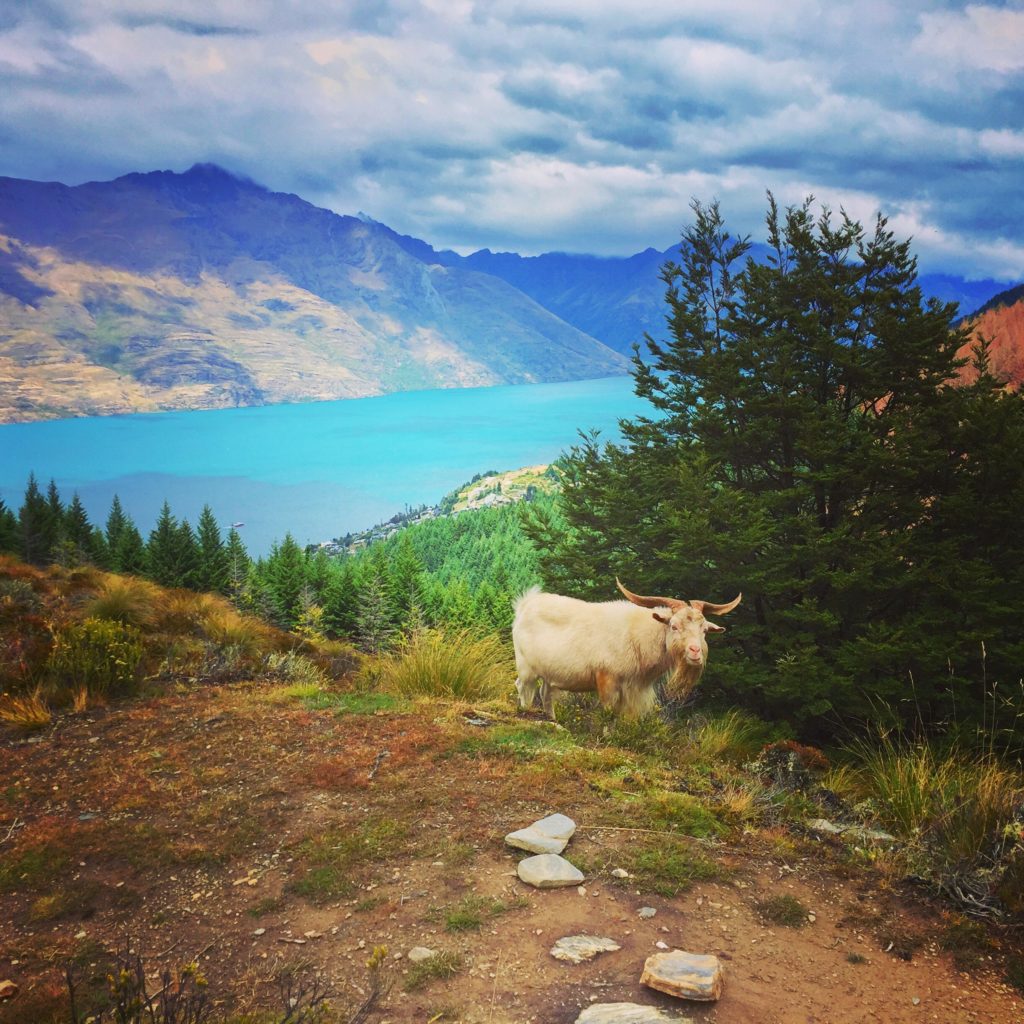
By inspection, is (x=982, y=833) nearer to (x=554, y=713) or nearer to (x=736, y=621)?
(x=554, y=713)

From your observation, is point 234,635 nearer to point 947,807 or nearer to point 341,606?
point 947,807

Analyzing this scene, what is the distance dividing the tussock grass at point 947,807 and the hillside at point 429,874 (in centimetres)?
32

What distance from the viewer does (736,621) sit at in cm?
1430

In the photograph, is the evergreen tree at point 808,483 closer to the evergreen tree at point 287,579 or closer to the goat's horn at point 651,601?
the goat's horn at point 651,601

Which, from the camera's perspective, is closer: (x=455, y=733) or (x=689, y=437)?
(x=455, y=733)

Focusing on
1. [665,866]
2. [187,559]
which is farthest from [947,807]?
[187,559]

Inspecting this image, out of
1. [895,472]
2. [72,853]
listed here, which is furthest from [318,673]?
[895,472]

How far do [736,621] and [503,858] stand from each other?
1068 cm

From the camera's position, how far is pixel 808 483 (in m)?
14.4

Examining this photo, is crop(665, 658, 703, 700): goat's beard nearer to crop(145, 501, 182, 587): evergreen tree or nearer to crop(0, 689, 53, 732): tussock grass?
crop(0, 689, 53, 732): tussock grass

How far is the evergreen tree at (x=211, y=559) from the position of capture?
52934 mm

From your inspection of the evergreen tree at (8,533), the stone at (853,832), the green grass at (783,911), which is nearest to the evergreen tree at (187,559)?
the evergreen tree at (8,533)

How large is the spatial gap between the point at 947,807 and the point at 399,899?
4.29m

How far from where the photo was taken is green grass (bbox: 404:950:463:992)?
3453mm
